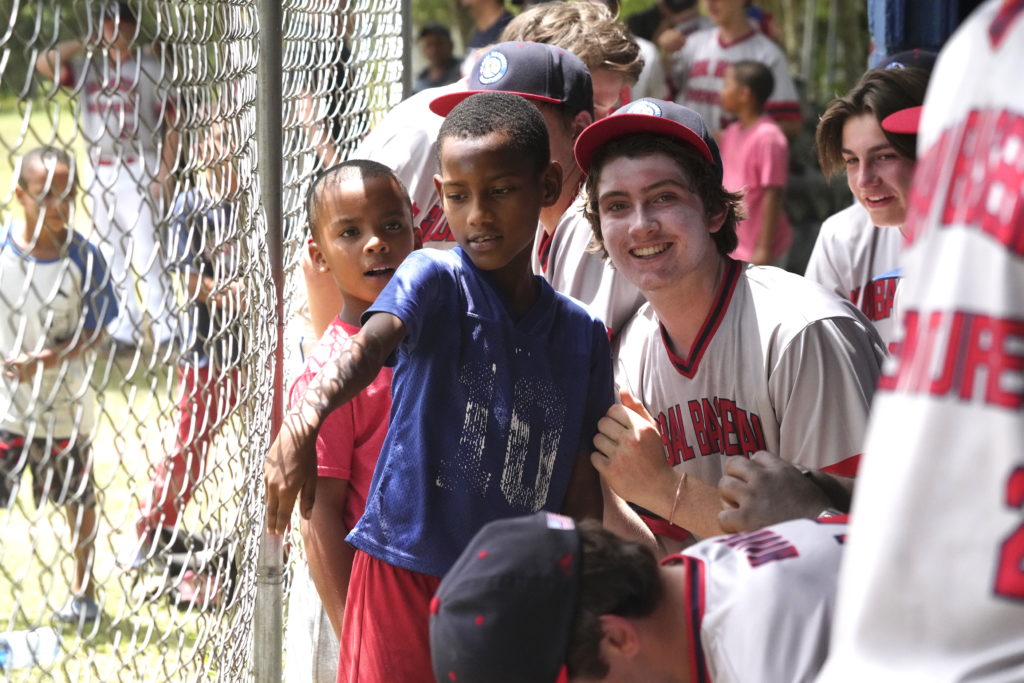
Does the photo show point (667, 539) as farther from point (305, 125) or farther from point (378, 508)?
point (305, 125)

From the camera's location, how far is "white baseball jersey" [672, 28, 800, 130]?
884 centimetres

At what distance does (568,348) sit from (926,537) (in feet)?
5.10

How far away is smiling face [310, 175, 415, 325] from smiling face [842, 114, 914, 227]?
1.51 metres

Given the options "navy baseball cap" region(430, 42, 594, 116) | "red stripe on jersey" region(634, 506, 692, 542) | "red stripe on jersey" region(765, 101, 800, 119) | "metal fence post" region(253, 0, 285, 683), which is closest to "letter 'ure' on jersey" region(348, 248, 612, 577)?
"red stripe on jersey" region(634, 506, 692, 542)

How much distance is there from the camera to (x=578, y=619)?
1.88m

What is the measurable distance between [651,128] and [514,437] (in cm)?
86

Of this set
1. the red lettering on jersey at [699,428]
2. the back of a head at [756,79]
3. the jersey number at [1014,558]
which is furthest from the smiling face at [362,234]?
the back of a head at [756,79]

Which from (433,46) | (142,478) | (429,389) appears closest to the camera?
(429,389)

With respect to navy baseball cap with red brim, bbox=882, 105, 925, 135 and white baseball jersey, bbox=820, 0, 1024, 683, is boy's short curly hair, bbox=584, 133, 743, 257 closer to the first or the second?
navy baseball cap with red brim, bbox=882, 105, 925, 135

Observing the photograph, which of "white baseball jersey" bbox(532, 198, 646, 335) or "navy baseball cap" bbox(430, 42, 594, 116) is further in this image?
"navy baseball cap" bbox(430, 42, 594, 116)

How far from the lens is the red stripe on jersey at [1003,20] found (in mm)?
1142

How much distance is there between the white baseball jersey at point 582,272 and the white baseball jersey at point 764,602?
4.43 ft

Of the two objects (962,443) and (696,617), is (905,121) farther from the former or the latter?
(962,443)

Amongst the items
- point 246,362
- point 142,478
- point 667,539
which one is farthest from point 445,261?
point 142,478
